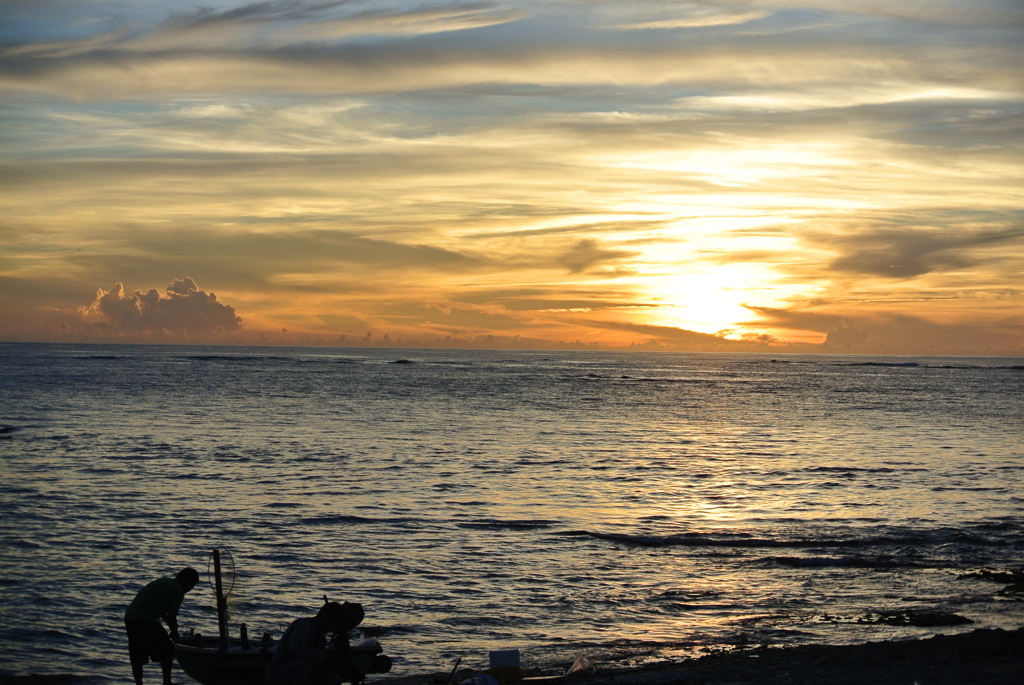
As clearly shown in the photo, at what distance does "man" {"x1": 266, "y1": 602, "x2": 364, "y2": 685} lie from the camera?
9.21 m

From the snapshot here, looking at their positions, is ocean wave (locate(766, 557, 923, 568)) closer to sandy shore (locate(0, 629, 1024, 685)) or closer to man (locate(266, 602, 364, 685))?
sandy shore (locate(0, 629, 1024, 685))

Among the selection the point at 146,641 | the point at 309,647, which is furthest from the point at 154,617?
the point at 309,647

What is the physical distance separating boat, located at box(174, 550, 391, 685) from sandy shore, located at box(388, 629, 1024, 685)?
4.72 ft

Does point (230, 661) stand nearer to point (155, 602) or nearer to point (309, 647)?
point (155, 602)

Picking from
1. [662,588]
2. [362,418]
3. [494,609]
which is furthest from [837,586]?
[362,418]

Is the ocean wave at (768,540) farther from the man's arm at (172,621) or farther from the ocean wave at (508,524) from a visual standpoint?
the man's arm at (172,621)

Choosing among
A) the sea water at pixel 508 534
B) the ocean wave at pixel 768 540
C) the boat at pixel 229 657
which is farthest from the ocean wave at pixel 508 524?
the boat at pixel 229 657

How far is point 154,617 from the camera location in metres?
11.5

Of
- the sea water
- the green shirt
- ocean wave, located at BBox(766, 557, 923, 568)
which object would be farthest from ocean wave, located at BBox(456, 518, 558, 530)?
the green shirt

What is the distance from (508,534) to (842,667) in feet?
40.9

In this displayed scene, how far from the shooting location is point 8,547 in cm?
2067

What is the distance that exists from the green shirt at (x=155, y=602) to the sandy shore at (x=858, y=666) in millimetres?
3350

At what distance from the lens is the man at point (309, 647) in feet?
30.2

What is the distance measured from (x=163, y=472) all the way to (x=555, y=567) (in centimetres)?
2003
